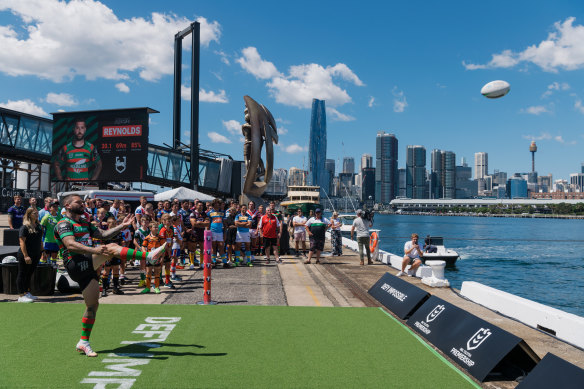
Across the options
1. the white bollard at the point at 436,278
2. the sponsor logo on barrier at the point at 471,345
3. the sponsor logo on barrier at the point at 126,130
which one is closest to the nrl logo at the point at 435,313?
the sponsor logo on barrier at the point at 471,345

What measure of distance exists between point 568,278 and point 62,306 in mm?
30372

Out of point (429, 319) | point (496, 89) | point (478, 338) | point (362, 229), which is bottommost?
point (429, 319)

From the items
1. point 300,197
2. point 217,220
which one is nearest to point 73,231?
point 217,220

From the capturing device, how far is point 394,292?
8.64m

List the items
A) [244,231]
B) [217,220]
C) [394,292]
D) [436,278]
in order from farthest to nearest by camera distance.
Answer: [244,231] → [217,220] → [436,278] → [394,292]

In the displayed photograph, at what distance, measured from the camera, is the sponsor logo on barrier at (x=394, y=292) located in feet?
26.6

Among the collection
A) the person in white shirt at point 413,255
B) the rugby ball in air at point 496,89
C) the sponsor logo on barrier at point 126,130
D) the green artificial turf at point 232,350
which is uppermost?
the sponsor logo on barrier at point 126,130

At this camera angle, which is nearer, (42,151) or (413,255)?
(413,255)

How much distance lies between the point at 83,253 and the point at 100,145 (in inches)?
1485

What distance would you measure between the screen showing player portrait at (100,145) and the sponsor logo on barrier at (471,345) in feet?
119

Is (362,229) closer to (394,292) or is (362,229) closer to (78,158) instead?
(394,292)

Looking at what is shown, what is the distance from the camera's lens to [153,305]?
27.5 ft

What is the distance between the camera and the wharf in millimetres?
7156

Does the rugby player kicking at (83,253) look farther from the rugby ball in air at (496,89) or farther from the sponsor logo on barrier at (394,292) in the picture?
the rugby ball in air at (496,89)
